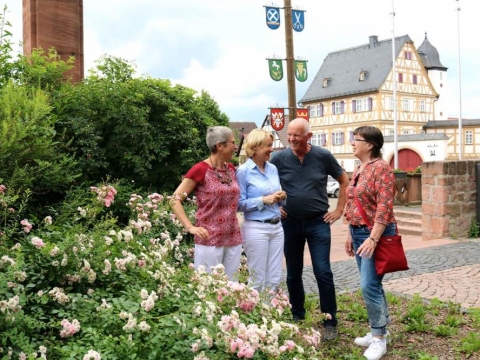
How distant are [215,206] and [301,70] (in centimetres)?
1283

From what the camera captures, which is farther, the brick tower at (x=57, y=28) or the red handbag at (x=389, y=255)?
the brick tower at (x=57, y=28)

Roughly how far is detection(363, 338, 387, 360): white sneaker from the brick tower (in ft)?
14.4

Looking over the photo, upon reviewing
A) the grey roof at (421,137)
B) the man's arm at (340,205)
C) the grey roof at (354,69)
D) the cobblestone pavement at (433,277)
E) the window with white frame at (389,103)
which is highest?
the grey roof at (354,69)

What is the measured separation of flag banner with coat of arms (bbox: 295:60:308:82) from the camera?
16375 mm

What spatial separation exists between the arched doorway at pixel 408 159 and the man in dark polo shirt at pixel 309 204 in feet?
120

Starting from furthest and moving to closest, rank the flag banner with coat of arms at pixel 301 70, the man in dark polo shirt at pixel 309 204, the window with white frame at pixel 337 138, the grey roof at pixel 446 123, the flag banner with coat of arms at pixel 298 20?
the window with white frame at pixel 337 138 < the grey roof at pixel 446 123 < the flag banner with coat of arms at pixel 301 70 < the flag banner with coat of arms at pixel 298 20 < the man in dark polo shirt at pixel 309 204

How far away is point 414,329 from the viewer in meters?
4.93

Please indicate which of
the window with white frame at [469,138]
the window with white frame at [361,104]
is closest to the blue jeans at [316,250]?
the window with white frame at [361,104]

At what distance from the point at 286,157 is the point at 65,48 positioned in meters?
3.32

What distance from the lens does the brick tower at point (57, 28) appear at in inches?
258

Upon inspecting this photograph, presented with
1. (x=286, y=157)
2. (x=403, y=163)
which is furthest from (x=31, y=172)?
(x=403, y=163)

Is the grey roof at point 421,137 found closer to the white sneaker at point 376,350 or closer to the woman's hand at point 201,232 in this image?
the white sneaker at point 376,350

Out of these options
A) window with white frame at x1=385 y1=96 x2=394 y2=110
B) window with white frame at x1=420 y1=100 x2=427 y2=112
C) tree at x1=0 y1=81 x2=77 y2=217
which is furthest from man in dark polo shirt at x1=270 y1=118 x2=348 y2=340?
window with white frame at x1=420 y1=100 x2=427 y2=112

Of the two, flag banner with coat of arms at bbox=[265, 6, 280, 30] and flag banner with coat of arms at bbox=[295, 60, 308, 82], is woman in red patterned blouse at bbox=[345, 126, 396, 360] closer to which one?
flag banner with coat of arms at bbox=[265, 6, 280, 30]
